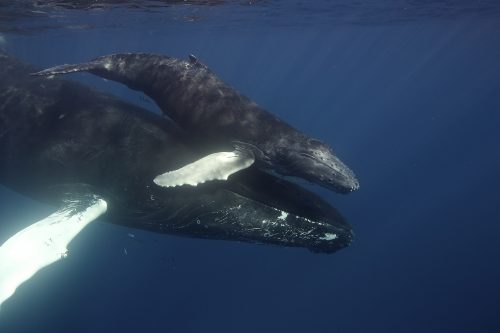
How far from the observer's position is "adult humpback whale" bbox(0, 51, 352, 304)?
6344 millimetres

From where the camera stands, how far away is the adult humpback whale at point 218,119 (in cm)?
582

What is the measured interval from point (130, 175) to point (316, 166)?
3412 mm

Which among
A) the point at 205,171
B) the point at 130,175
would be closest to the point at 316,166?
the point at 205,171

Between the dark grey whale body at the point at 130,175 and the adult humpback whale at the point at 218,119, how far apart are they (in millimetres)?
549

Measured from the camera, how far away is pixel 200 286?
108 ft

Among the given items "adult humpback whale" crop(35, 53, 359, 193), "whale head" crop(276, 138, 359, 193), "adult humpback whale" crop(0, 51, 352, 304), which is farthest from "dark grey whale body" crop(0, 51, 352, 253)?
"whale head" crop(276, 138, 359, 193)

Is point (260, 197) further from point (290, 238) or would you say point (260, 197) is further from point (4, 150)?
point (4, 150)

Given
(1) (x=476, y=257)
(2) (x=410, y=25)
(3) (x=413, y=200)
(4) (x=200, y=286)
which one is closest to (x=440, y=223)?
(3) (x=413, y=200)

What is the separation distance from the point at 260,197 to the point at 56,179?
4.10m

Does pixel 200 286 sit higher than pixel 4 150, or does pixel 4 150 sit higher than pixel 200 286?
pixel 4 150

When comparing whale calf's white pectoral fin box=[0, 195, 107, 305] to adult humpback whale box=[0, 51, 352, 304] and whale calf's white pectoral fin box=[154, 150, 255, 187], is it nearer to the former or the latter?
adult humpback whale box=[0, 51, 352, 304]

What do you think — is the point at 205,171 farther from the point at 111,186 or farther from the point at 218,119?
the point at 111,186

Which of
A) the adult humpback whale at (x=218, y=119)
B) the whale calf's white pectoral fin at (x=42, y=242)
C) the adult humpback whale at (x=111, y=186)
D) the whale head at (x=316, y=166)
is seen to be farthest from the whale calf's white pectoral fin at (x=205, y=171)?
the whale calf's white pectoral fin at (x=42, y=242)

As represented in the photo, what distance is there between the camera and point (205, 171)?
5.35 metres
